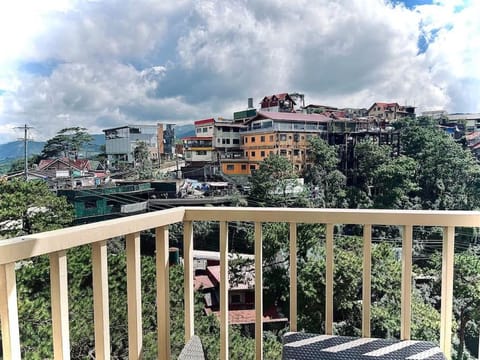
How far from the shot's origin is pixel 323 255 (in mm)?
2023

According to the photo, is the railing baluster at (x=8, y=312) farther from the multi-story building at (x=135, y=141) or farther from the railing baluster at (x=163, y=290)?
the multi-story building at (x=135, y=141)

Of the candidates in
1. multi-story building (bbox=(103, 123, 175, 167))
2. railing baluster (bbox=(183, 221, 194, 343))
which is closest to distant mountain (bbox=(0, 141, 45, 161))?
multi-story building (bbox=(103, 123, 175, 167))

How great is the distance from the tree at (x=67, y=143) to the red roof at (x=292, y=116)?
→ 3.16 ft

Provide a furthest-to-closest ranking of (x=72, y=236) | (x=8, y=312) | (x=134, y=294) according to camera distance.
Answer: (x=134, y=294)
(x=72, y=236)
(x=8, y=312)

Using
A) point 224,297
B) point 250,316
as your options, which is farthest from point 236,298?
point 224,297

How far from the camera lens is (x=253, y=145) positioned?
2195 mm

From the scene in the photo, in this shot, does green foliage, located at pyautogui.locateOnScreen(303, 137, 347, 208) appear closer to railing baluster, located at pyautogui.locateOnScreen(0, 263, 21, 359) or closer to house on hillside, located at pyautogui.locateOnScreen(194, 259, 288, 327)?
house on hillside, located at pyautogui.locateOnScreen(194, 259, 288, 327)

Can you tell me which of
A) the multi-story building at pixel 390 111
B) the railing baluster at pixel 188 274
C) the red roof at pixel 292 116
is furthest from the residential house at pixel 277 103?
the railing baluster at pixel 188 274

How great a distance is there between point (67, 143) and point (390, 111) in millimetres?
1820

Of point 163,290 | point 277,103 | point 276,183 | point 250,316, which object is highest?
point 277,103

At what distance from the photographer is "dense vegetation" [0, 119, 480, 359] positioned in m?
1.72

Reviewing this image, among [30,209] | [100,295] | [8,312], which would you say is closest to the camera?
[8,312]

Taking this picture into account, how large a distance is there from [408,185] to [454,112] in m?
0.51

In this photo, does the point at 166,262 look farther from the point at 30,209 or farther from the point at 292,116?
the point at 292,116
